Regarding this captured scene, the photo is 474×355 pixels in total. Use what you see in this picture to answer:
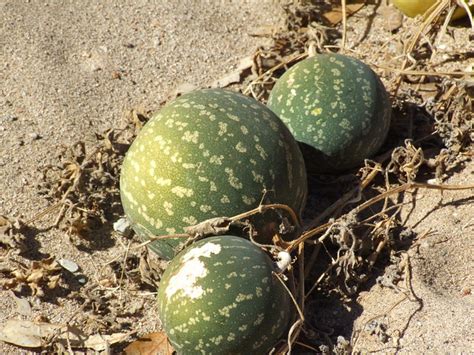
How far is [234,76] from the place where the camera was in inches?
182

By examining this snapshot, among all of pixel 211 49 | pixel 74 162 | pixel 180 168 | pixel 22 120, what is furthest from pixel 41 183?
pixel 211 49

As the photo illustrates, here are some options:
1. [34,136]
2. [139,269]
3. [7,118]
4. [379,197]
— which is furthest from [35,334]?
[379,197]

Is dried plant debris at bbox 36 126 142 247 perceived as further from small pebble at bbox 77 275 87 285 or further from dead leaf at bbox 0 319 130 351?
dead leaf at bbox 0 319 130 351

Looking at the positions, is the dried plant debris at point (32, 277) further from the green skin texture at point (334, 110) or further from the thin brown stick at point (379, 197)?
the green skin texture at point (334, 110)

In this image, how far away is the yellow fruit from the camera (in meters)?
4.55

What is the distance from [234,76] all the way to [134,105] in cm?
65

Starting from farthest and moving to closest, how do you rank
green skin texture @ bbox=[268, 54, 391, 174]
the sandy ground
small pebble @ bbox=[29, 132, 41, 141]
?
small pebble @ bbox=[29, 132, 41, 141], green skin texture @ bbox=[268, 54, 391, 174], the sandy ground

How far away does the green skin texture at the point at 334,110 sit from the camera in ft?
12.1

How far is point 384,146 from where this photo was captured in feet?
13.7

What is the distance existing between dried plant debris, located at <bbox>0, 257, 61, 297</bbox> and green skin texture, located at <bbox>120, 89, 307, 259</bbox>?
22.5 inches

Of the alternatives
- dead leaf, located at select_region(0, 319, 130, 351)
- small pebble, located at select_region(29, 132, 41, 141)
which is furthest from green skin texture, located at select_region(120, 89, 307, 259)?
small pebble, located at select_region(29, 132, 41, 141)

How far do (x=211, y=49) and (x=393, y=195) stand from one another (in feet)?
5.31

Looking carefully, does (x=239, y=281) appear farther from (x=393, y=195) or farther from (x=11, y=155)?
(x=11, y=155)

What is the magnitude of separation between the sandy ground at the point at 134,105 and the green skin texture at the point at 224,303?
49cm
